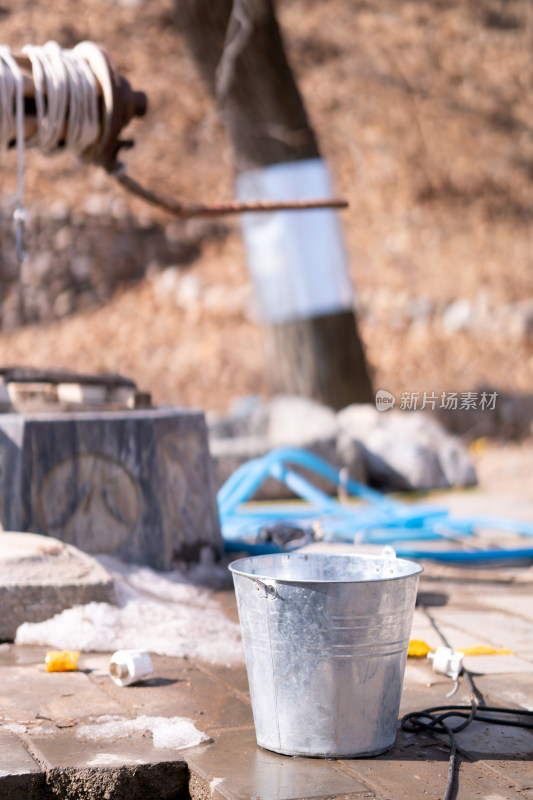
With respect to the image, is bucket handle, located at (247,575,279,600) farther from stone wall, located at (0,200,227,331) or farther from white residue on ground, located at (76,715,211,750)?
stone wall, located at (0,200,227,331)

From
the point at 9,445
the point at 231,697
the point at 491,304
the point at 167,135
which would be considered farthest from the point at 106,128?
the point at 167,135

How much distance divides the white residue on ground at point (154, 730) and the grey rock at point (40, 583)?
0.77m

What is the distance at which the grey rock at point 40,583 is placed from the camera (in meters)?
2.86

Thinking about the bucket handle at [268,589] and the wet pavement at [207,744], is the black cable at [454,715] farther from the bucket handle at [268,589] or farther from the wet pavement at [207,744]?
the bucket handle at [268,589]

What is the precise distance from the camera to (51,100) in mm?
3500

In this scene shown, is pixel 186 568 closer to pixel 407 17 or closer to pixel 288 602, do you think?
pixel 288 602

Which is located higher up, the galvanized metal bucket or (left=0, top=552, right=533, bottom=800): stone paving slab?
the galvanized metal bucket

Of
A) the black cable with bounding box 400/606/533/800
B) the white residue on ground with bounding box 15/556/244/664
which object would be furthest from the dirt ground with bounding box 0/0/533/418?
the black cable with bounding box 400/606/533/800

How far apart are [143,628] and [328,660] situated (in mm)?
1098

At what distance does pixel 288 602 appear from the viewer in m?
1.97

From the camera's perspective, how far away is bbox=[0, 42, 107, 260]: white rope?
344 centimetres

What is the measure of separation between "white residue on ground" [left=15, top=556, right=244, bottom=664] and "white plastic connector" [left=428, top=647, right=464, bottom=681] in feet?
1.89

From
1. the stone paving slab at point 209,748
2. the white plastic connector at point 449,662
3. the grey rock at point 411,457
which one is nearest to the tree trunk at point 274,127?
the grey rock at point 411,457

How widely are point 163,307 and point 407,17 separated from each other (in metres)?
6.64
